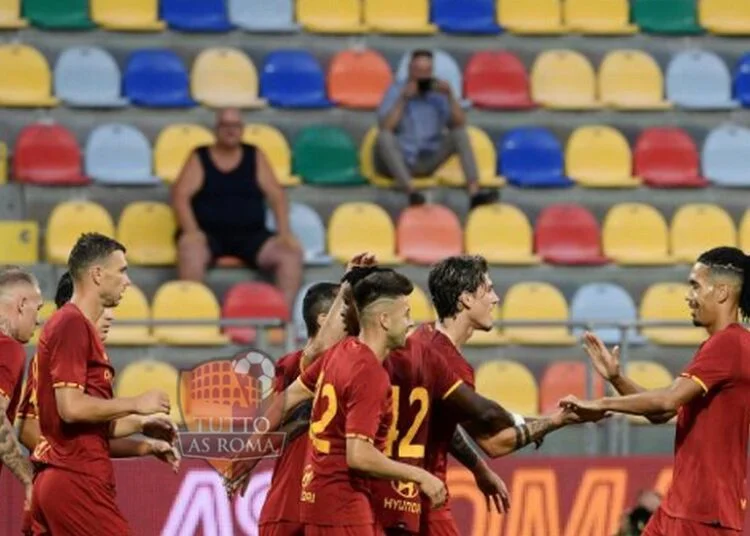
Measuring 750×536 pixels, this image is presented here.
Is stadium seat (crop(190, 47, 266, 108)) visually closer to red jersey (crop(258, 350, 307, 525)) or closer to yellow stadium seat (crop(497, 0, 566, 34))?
yellow stadium seat (crop(497, 0, 566, 34))

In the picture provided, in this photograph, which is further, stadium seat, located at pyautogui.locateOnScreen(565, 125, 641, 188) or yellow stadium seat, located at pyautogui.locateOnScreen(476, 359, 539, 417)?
stadium seat, located at pyautogui.locateOnScreen(565, 125, 641, 188)

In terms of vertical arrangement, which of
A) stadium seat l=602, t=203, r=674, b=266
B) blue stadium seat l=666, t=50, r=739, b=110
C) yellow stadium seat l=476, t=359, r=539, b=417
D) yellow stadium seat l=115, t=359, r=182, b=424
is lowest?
yellow stadium seat l=476, t=359, r=539, b=417

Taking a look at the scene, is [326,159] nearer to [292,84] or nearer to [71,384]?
[292,84]

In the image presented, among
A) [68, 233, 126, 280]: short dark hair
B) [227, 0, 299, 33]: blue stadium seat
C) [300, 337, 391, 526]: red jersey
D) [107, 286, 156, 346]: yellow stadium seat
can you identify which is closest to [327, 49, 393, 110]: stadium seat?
[227, 0, 299, 33]: blue stadium seat

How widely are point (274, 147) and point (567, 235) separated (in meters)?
2.31

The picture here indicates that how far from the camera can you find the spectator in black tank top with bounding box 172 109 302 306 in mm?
14367

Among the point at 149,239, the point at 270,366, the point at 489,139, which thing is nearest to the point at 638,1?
the point at 489,139

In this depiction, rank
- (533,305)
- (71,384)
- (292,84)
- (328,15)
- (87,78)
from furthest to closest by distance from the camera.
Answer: (328,15) → (292,84) → (87,78) → (533,305) → (71,384)

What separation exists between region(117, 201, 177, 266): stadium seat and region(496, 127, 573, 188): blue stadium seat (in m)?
2.91

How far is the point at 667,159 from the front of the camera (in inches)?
641

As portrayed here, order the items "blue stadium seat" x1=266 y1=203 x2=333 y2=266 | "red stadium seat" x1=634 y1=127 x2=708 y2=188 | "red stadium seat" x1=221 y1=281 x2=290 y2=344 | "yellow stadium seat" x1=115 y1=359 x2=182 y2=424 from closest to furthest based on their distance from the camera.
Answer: "yellow stadium seat" x1=115 y1=359 x2=182 y2=424, "red stadium seat" x1=221 y1=281 x2=290 y2=344, "blue stadium seat" x1=266 y1=203 x2=333 y2=266, "red stadium seat" x1=634 y1=127 x2=708 y2=188

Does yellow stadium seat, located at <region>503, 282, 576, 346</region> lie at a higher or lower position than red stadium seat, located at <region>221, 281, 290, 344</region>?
lower

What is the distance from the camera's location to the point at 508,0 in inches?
658

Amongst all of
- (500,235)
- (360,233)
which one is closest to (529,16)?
(500,235)
